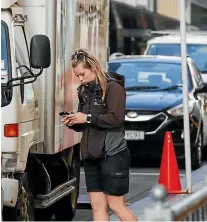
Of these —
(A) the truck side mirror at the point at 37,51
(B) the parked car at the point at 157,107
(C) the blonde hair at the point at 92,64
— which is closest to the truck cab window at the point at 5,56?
(A) the truck side mirror at the point at 37,51

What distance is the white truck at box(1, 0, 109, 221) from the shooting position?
9148mm

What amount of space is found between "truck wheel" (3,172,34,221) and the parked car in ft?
24.3

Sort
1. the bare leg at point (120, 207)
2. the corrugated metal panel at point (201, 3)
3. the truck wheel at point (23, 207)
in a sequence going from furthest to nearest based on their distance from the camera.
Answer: the corrugated metal panel at point (201, 3), the truck wheel at point (23, 207), the bare leg at point (120, 207)

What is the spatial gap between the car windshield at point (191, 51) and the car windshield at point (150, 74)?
15.2 ft

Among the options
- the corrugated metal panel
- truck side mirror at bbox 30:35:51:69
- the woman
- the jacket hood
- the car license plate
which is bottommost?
the car license plate

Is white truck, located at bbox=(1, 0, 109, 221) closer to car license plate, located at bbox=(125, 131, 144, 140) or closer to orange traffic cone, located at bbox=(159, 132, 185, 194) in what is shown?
orange traffic cone, located at bbox=(159, 132, 185, 194)

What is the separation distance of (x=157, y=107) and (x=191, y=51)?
7.48 metres

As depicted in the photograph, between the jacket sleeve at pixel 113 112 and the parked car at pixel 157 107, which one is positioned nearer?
the jacket sleeve at pixel 113 112

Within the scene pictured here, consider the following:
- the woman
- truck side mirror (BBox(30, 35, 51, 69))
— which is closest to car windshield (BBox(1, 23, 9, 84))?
truck side mirror (BBox(30, 35, 51, 69))

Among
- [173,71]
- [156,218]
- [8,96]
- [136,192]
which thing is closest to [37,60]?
[8,96]

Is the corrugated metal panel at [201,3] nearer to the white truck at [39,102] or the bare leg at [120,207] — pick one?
the white truck at [39,102]

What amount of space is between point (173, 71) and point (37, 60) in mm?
9658

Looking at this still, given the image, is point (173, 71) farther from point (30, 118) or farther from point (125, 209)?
point (125, 209)

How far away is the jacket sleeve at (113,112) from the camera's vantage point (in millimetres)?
8172
